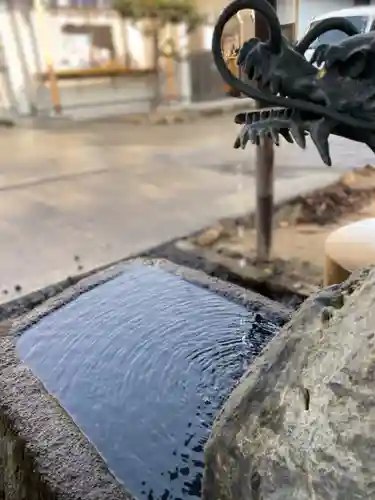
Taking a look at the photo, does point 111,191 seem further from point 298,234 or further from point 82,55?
point 82,55

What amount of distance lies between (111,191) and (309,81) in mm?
2942

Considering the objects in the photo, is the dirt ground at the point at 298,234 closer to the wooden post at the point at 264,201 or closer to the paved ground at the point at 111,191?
the wooden post at the point at 264,201

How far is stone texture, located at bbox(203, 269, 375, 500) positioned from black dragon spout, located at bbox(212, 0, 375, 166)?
0.17 m

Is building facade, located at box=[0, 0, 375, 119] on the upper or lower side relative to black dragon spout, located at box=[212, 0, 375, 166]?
lower

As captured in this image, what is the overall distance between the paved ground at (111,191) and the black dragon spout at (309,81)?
983 millimetres

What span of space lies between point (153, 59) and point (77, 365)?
7540 mm

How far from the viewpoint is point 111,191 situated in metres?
3.40

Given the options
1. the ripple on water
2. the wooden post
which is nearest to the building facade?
the wooden post

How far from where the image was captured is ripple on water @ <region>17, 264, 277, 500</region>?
0.72 m

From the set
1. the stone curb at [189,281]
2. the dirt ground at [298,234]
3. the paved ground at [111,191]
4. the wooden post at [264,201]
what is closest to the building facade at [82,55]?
the paved ground at [111,191]

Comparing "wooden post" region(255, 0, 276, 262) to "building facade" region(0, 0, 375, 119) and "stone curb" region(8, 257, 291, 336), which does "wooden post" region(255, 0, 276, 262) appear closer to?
"stone curb" region(8, 257, 291, 336)

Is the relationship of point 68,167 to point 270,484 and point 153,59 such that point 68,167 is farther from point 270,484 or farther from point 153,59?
point 153,59

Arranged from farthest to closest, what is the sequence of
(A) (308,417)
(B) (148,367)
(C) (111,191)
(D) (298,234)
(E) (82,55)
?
(E) (82,55), (C) (111,191), (D) (298,234), (B) (148,367), (A) (308,417)

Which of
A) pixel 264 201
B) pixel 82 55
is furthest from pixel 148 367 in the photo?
pixel 82 55
